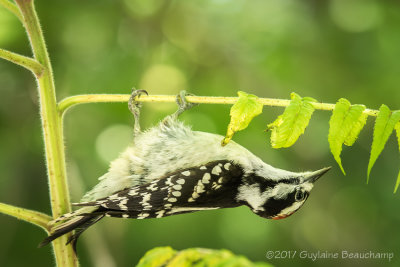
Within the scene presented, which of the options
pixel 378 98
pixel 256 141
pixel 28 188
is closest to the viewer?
pixel 28 188

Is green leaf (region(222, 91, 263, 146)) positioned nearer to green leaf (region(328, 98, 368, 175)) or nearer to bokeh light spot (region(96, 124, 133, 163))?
green leaf (region(328, 98, 368, 175))

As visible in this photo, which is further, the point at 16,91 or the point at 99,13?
the point at 99,13

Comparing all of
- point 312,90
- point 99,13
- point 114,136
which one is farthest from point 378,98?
point 99,13

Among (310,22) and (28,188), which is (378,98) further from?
(28,188)

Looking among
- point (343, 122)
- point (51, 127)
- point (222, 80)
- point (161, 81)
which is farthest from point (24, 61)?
point (222, 80)

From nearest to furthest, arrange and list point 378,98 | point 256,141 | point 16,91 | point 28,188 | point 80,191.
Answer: point 80,191 < point 16,91 < point 28,188 < point 378,98 < point 256,141

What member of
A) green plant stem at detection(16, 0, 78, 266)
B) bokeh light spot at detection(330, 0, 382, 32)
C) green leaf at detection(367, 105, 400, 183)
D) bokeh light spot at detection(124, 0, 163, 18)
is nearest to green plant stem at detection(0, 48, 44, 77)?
green plant stem at detection(16, 0, 78, 266)

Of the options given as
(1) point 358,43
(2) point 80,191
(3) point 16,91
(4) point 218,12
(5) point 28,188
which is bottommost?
(2) point 80,191
